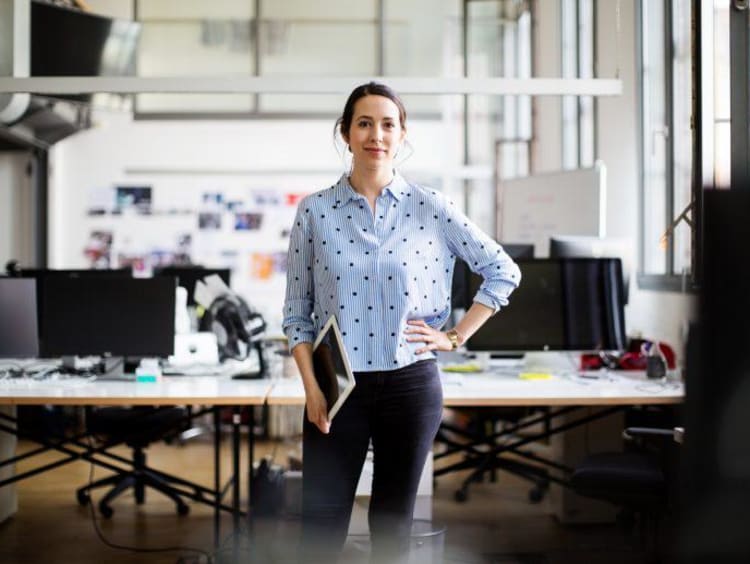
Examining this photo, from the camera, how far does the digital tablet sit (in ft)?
5.47

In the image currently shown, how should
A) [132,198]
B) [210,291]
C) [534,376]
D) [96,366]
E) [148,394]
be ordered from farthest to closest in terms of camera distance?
[132,198] < [96,366] < [210,291] < [534,376] < [148,394]

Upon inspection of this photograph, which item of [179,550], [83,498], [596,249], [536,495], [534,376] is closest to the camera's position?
[179,550]

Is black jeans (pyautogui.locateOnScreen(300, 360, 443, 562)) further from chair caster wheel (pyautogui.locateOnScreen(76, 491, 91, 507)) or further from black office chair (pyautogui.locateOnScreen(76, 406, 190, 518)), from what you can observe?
chair caster wheel (pyautogui.locateOnScreen(76, 491, 91, 507))

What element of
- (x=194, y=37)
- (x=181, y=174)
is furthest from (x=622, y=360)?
(x=194, y=37)

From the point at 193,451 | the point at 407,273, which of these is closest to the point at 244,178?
the point at 193,451

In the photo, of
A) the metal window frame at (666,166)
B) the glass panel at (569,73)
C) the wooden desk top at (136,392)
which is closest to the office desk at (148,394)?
the wooden desk top at (136,392)

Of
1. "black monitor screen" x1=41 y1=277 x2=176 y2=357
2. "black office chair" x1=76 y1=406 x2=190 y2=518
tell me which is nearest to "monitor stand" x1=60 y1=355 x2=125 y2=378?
"black monitor screen" x1=41 y1=277 x2=176 y2=357

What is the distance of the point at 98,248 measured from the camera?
691cm

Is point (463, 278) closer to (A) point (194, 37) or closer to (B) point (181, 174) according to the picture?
(B) point (181, 174)

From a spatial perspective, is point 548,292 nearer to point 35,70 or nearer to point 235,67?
point 35,70

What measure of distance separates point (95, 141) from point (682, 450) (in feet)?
22.7

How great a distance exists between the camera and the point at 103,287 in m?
3.40

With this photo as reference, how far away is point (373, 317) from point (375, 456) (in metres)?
0.31

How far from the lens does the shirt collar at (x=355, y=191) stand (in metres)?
1.79
